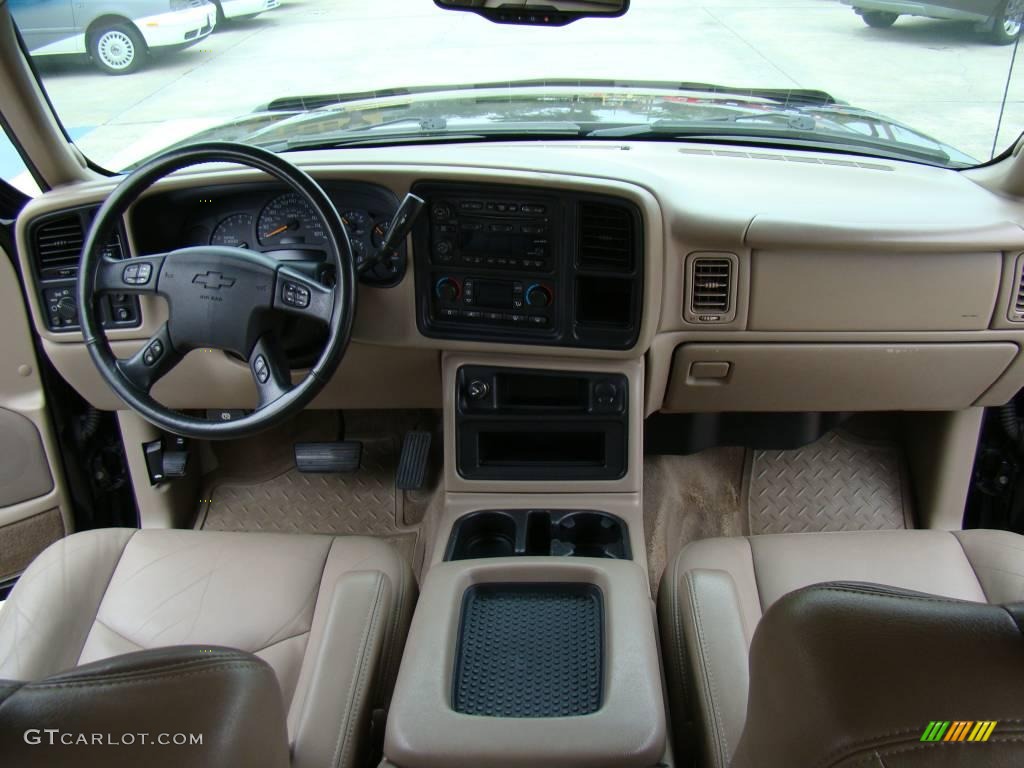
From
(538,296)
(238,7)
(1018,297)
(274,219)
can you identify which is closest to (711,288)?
(538,296)

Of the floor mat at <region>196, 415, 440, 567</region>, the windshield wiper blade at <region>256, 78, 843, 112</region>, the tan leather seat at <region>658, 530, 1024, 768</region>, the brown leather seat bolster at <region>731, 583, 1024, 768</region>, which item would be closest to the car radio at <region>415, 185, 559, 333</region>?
the windshield wiper blade at <region>256, 78, 843, 112</region>

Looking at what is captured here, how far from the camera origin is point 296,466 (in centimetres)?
271

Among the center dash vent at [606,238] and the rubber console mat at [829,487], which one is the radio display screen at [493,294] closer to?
the center dash vent at [606,238]

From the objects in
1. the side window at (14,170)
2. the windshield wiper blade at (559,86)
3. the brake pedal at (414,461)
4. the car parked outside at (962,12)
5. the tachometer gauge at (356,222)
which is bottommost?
the brake pedal at (414,461)

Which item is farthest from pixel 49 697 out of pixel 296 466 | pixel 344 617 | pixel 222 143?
pixel 296 466

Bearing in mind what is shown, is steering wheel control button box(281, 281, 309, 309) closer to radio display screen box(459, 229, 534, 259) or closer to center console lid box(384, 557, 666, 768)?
radio display screen box(459, 229, 534, 259)

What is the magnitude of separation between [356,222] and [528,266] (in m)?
0.43

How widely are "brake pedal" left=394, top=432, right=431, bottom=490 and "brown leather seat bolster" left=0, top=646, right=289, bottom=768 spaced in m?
1.45

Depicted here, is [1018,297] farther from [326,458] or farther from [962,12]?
[326,458]

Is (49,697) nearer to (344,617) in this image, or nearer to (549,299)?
(344,617)

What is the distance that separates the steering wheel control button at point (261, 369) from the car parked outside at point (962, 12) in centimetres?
190

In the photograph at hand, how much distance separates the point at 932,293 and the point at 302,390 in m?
1.54

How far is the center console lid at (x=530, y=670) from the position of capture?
4.44ft

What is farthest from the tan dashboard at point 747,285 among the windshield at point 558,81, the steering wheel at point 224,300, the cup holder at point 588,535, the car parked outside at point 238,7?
the car parked outside at point 238,7
